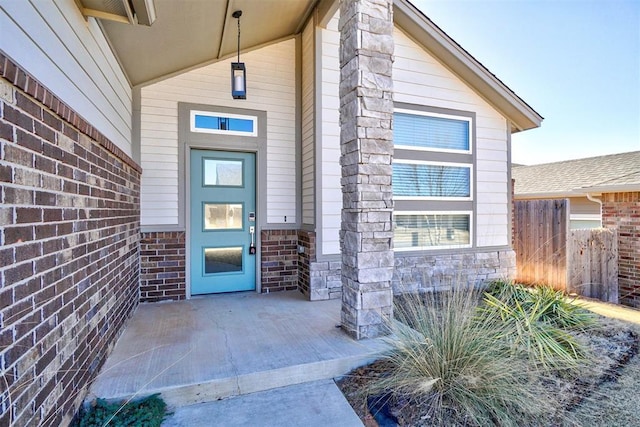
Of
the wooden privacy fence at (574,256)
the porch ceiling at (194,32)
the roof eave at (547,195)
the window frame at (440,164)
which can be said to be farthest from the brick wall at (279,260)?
the roof eave at (547,195)

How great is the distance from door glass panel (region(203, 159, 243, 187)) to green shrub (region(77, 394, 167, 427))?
9.82 ft

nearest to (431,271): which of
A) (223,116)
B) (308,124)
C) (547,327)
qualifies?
(547,327)

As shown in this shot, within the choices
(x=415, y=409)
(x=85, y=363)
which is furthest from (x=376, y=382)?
(x=85, y=363)

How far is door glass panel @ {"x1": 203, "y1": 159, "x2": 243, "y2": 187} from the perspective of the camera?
180 inches

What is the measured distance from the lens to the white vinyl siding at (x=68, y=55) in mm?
1486

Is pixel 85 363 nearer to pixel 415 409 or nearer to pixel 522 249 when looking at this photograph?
pixel 415 409

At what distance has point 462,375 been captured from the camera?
223 cm

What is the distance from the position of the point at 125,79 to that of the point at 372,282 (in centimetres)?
367

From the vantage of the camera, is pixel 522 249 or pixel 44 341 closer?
pixel 44 341

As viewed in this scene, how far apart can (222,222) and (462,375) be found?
11.7 feet

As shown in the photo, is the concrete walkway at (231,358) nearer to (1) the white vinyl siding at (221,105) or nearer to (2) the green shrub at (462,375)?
(2) the green shrub at (462,375)

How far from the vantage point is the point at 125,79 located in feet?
12.4

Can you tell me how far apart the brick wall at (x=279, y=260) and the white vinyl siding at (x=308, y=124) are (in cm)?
40

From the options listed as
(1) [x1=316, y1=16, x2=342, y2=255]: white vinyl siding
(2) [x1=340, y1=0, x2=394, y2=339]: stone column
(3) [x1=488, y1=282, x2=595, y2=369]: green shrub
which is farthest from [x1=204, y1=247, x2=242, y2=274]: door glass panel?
(3) [x1=488, y1=282, x2=595, y2=369]: green shrub
